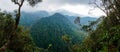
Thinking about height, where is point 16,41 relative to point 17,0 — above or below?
below

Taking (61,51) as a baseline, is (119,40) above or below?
above

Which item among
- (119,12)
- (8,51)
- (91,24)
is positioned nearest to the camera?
(119,12)

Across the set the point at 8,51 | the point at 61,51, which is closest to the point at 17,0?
the point at 8,51

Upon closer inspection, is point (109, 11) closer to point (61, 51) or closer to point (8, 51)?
point (8, 51)

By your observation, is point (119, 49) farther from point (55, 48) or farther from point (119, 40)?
point (55, 48)

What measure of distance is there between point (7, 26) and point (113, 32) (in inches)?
524

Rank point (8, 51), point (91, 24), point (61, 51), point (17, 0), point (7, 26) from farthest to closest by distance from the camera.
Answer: point (61, 51) → point (91, 24) → point (7, 26) → point (8, 51) → point (17, 0)

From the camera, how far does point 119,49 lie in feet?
68.9

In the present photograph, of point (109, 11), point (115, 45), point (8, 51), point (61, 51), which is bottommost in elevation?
point (61, 51)

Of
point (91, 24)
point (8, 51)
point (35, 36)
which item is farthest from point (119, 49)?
point (35, 36)

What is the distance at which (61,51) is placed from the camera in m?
142

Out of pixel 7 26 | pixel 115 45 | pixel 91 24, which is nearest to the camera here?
pixel 115 45

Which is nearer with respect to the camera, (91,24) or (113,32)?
(113,32)

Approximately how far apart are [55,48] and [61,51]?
6648mm
